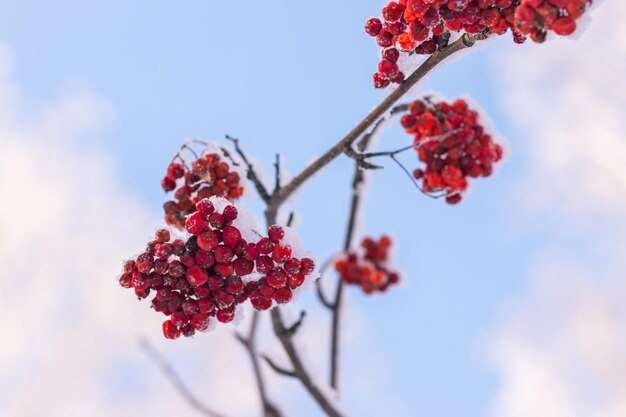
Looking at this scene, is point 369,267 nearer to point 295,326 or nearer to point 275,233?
point 295,326

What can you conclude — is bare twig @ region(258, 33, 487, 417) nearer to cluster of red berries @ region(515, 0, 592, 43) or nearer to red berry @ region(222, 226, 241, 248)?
cluster of red berries @ region(515, 0, 592, 43)

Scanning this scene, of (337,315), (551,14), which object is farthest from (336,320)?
(551,14)

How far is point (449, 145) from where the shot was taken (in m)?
2.81

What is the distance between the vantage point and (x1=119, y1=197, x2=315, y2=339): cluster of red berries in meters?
2.20

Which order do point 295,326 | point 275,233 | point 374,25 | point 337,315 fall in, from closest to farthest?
point 275,233, point 374,25, point 295,326, point 337,315

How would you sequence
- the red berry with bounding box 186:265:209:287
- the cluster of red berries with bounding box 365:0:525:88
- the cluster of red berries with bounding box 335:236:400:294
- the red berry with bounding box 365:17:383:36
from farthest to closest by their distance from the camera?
the cluster of red berries with bounding box 335:236:400:294
the red berry with bounding box 365:17:383:36
the red berry with bounding box 186:265:209:287
the cluster of red berries with bounding box 365:0:525:88

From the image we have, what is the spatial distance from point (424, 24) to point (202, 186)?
124 centimetres

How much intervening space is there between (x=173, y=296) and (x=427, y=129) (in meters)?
1.32

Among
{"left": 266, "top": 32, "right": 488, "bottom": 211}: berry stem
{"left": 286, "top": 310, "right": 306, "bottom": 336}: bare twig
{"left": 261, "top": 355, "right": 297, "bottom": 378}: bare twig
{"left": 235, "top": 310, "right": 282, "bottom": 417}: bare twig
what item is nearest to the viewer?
{"left": 266, "top": 32, "right": 488, "bottom": 211}: berry stem

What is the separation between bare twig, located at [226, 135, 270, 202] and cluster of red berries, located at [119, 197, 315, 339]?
2.21ft

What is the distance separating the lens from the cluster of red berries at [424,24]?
6.70ft

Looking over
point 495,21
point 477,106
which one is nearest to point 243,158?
point 477,106

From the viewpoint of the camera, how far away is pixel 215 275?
7.34ft

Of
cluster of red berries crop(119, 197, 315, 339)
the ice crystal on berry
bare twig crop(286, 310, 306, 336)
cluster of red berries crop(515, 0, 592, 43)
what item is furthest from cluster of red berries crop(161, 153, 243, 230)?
cluster of red berries crop(515, 0, 592, 43)
